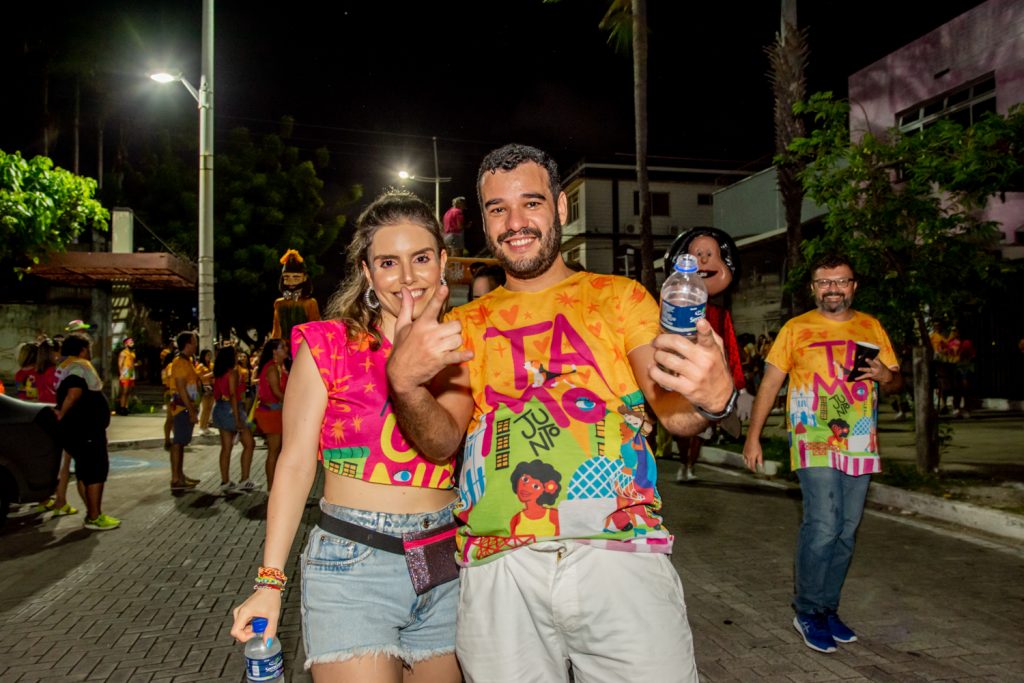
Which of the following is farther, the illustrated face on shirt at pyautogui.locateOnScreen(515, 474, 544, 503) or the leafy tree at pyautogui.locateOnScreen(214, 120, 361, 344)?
the leafy tree at pyautogui.locateOnScreen(214, 120, 361, 344)

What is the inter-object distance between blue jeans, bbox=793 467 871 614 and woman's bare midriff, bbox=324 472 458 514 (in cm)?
266

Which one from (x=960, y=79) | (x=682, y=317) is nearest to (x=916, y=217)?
(x=682, y=317)

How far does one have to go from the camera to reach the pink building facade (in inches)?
603

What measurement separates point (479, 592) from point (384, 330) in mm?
995

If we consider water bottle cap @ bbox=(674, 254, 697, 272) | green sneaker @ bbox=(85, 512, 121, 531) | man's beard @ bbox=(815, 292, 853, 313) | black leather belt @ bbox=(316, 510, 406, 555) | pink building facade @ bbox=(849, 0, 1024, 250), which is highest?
pink building facade @ bbox=(849, 0, 1024, 250)

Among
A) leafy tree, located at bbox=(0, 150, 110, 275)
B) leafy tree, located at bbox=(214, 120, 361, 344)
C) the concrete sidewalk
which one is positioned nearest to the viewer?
the concrete sidewalk

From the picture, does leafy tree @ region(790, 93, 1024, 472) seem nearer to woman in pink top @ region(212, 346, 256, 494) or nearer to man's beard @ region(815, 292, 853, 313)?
man's beard @ region(815, 292, 853, 313)

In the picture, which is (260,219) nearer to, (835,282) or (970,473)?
(970,473)

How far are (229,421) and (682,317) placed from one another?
29.9 feet

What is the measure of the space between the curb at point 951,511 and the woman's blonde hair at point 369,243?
254 inches

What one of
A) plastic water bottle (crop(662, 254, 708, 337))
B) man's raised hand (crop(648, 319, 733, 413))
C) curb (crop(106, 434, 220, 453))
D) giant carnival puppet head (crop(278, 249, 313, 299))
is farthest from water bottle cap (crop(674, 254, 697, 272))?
curb (crop(106, 434, 220, 453))

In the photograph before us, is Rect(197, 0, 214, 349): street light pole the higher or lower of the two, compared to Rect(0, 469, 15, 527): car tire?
higher

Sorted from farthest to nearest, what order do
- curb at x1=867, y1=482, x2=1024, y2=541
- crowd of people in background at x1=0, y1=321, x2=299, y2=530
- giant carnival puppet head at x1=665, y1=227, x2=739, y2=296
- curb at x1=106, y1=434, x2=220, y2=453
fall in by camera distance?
1. curb at x1=106, y1=434, x2=220, y2=453
2. crowd of people in background at x1=0, y1=321, x2=299, y2=530
3. curb at x1=867, y1=482, x2=1024, y2=541
4. giant carnival puppet head at x1=665, y1=227, x2=739, y2=296

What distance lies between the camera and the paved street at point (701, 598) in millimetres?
4121
